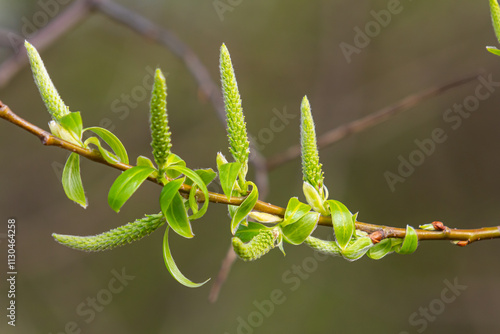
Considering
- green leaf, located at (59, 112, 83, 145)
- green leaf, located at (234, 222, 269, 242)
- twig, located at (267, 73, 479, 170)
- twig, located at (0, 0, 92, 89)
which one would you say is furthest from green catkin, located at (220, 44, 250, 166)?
twig, located at (0, 0, 92, 89)

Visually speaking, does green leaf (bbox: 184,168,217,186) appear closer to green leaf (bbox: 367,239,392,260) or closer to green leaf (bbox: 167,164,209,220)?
green leaf (bbox: 167,164,209,220)

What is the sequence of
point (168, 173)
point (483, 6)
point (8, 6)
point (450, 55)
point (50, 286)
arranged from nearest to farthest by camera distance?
point (168, 173), point (8, 6), point (483, 6), point (450, 55), point (50, 286)

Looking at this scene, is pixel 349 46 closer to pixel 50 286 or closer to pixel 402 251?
pixel 402 251

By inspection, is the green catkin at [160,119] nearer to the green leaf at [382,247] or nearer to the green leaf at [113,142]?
the green leaf at [113,142]

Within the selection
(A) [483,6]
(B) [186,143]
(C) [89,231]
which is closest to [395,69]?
(A) [483,6]

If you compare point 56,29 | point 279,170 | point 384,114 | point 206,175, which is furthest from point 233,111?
point 279,170

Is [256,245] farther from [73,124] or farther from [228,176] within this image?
[73,124]

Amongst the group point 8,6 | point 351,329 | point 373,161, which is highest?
Answer: point 8,6

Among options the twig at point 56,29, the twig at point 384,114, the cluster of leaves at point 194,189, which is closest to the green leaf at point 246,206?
the cluster of leaves at point 194,189
